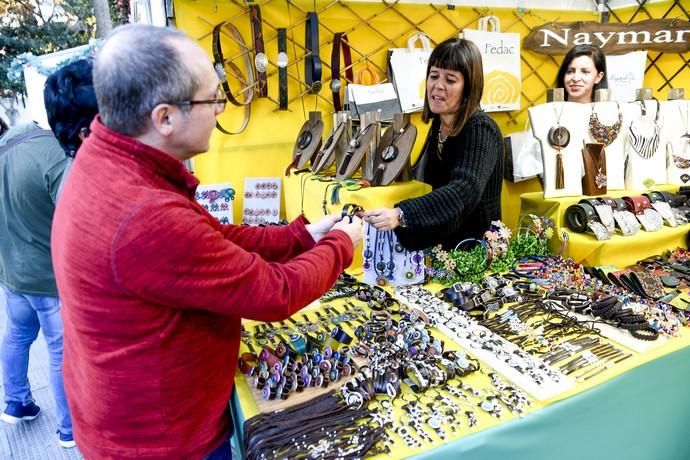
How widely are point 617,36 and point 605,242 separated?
70.4 inches

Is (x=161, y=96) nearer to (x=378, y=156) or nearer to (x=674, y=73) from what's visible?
(x=378, y=156)

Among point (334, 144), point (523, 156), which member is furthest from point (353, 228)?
point (523, 156)

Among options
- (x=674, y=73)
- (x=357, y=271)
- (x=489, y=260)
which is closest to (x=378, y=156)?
(x=357, y=271)

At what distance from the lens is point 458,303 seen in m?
1.57

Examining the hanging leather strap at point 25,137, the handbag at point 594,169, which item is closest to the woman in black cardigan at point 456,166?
the handbag at point 594,169

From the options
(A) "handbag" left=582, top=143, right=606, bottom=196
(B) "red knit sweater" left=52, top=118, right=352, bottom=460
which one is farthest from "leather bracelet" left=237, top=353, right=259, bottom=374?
(A) "handbag" left=582, top=143, right=606, bottom=196

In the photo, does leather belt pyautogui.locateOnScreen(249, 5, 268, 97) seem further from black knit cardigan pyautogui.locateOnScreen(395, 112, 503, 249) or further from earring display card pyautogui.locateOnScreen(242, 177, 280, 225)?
black knit cardigan pyautogui.locateOnScreen(395, 112, 503, 249)

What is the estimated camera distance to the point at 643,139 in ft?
7.62

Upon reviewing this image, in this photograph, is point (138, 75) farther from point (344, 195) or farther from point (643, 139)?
point (643, 139)

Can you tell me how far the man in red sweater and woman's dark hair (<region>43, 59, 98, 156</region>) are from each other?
0.59 m

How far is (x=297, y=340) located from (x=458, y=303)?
1.91 ft

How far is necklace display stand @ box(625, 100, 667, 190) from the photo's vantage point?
2.31 meters

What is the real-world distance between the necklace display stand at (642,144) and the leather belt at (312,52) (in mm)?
1578

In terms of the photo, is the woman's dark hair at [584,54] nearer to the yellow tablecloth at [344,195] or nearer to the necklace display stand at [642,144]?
the necklace display stand at [642,144]
